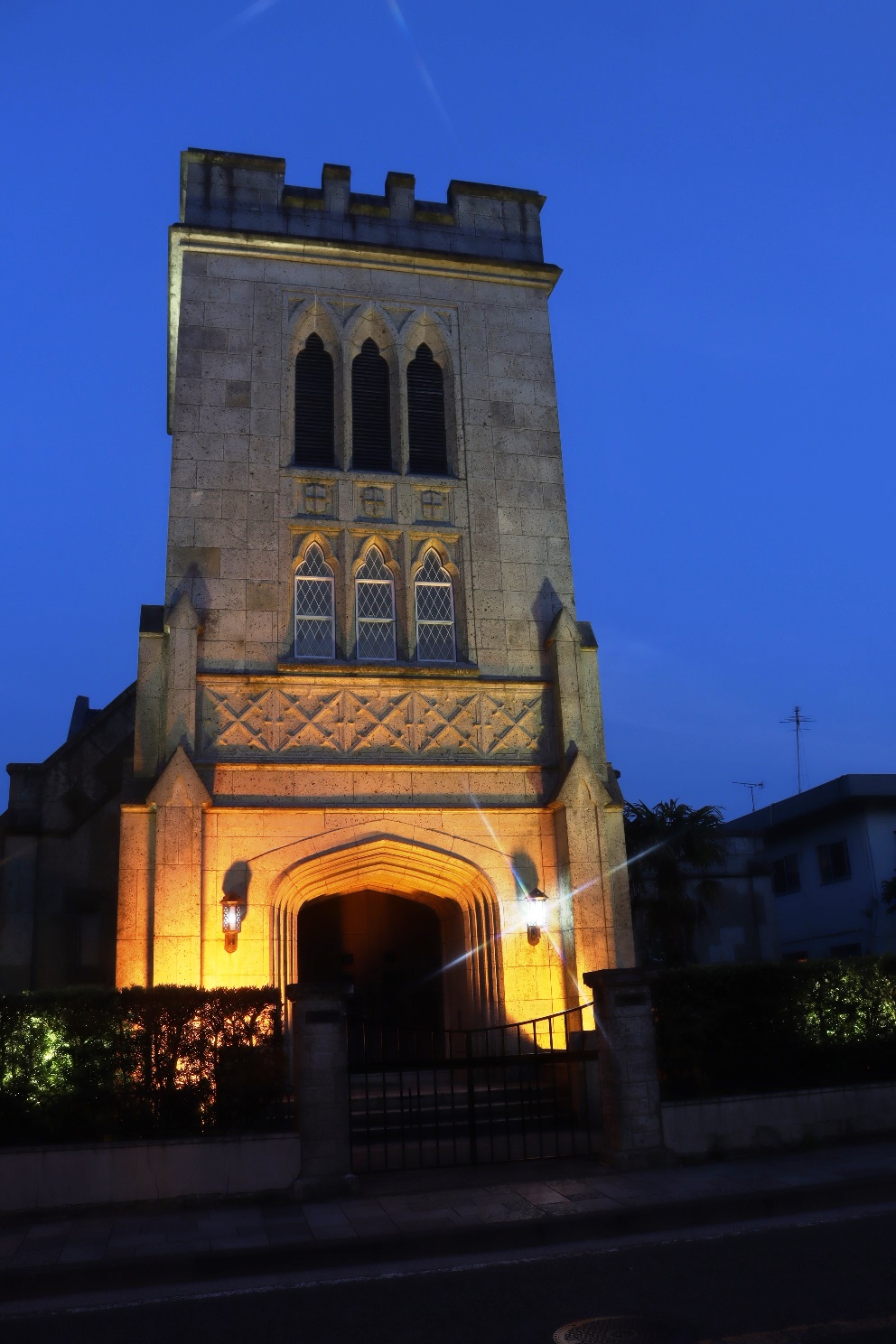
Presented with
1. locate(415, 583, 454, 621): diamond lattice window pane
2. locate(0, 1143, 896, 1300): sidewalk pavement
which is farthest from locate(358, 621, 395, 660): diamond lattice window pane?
locate(0, 1143, 896, 1300): sidewalk pavement

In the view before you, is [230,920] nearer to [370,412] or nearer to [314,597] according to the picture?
[314,597]

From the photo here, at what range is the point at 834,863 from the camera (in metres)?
35.0

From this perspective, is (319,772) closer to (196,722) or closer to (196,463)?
(196,722)

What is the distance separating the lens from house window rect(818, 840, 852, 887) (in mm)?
34406

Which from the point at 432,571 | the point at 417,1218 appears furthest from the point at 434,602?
the point at 417,1218

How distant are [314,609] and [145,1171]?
9891mm

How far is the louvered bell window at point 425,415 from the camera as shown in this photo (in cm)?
2039

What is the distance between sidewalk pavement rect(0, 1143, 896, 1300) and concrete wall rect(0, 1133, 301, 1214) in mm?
159

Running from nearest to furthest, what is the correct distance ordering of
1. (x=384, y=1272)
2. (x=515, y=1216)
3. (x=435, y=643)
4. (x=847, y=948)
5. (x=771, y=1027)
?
1. (x=384, y=1272)
2. (x=515, y=1216)
3. (x=771, y=1027)
4. (x=435, y=643)
5. (x=847, y=948)

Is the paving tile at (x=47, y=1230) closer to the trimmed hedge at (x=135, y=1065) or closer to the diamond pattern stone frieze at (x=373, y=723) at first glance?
the trimmed hedge at (x=135, y=1065)

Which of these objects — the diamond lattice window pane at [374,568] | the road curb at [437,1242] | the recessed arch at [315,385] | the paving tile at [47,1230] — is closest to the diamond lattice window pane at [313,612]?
the diamond lattice window pane at [374,568]

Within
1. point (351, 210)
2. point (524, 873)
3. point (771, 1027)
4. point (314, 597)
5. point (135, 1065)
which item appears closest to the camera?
point (135, 1065)

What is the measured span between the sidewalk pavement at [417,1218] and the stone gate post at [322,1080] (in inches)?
14.9

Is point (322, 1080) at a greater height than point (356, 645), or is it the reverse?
point (356, 645)
